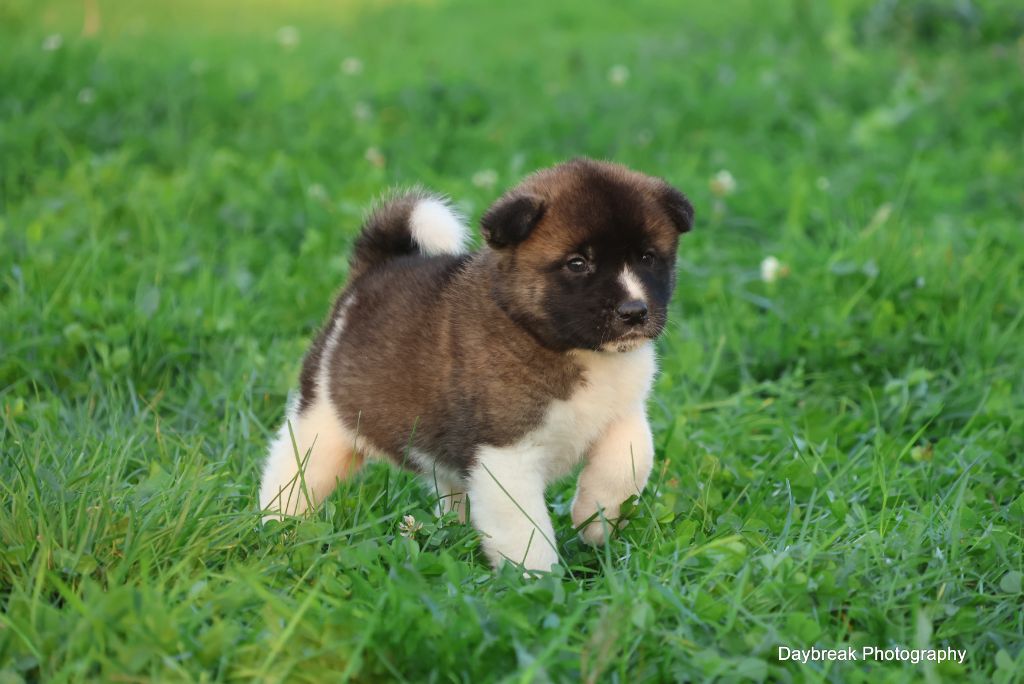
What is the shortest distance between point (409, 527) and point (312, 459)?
1.61ft

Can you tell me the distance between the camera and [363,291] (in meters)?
4.18

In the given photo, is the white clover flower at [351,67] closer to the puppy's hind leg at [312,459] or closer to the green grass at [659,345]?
the green grass at [659,345]

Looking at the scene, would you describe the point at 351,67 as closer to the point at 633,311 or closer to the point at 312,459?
the point at 312,459

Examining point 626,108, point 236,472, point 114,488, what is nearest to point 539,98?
point 626,108

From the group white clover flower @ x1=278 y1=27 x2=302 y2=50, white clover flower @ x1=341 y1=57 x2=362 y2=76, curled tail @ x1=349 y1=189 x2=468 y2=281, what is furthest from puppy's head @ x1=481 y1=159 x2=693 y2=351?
white clover flower @ x1=278 y1=27 x2=302 y2=50

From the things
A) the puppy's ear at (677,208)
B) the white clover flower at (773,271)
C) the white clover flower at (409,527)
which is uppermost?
the puppy's ear at (677,208)

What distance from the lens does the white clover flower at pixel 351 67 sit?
920 centimetres

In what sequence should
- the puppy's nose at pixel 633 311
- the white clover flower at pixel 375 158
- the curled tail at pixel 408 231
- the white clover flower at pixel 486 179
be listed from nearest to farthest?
1. the puppy's nose at pixel 633 311
2. the curled tail at pixel 408 231
3. the white clover flower at pixel 486 179
4. the white clover flower at pixel 375 158

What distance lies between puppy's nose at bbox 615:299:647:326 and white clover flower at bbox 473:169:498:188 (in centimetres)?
347

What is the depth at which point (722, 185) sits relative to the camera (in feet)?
22.7

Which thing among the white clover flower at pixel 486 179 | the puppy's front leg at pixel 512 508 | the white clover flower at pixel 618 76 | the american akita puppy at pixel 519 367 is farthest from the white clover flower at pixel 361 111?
the puppy's front leg at pixel 512 508

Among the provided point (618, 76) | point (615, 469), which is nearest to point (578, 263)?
point (615, 469)

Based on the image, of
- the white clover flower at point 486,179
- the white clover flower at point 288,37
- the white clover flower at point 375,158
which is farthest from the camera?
the white clover flower at point 288,37

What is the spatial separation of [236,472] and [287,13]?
949 centimetres
